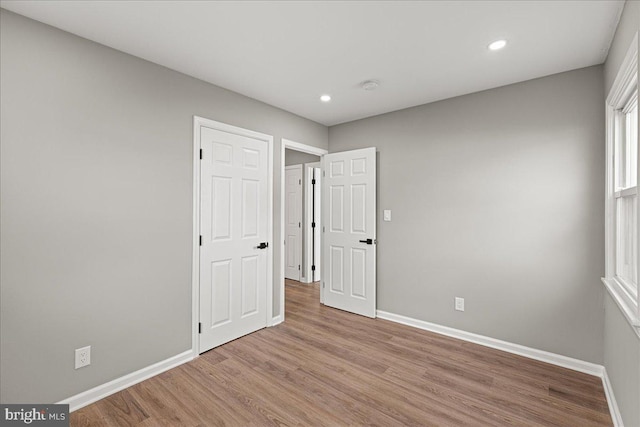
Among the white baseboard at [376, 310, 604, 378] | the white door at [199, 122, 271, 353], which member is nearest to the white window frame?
the white baseboard at [376, 310, 604, 378]

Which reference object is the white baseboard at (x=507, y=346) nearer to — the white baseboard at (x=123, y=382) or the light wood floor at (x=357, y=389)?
the light wood floor at (x=357, y=389)

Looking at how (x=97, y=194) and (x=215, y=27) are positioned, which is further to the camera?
(x=97, y=194)

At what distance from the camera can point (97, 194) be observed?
6.82 feet

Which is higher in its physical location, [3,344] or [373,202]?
[373,202]

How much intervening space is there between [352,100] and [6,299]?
10.5 feet

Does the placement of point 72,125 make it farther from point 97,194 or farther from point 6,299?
point 6,299

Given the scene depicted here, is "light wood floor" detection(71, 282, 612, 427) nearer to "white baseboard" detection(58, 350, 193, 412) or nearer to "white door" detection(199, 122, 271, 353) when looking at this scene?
"white baseboard" detection(58, 350, 193, 412)

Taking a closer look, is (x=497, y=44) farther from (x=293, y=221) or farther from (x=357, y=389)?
(x=293, y=221)

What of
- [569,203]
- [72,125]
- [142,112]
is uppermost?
[142,112]

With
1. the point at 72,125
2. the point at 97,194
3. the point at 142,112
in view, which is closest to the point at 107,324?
the point at 97,194

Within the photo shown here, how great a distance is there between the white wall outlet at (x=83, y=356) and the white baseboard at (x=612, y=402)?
11.1 ft

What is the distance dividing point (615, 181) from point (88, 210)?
3.78 meters

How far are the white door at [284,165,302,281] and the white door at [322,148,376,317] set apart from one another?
1472 mm

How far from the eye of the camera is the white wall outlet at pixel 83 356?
1.99 metres
